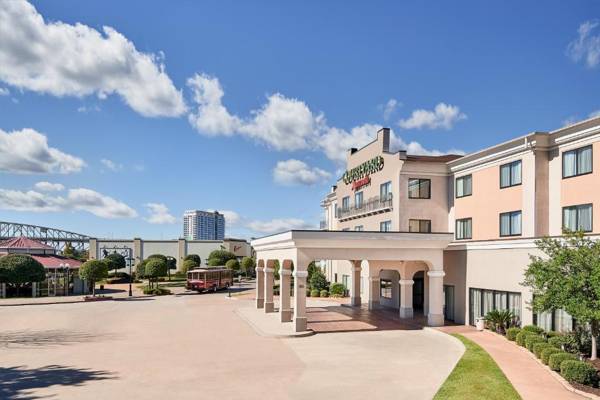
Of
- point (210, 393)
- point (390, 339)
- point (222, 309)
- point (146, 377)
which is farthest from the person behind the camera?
point (222, 309)

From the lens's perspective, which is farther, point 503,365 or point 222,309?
point 222,309

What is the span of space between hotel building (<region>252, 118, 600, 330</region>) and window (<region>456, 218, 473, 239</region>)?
7cm

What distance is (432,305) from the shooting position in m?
30.4

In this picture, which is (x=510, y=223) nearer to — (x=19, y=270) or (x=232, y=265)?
(x=19, y=270)

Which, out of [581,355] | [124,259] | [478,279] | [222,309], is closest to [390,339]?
[478,279]

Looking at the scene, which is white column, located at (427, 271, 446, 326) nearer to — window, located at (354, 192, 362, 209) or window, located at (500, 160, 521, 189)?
window, located at (500, 160, 521, 189)

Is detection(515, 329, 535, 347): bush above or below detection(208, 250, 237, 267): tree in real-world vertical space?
above

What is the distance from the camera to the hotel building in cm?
2612

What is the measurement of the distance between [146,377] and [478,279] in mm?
19848

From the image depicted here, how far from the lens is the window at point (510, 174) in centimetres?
2936

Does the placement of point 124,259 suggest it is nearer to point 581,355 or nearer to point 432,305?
point 432,305

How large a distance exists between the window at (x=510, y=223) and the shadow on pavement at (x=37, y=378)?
23130 mm

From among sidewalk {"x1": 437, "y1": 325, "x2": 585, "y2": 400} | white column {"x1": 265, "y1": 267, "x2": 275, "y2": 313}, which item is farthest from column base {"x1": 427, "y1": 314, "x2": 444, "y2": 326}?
white column {"x1": 265, "y1": 267, "x2": 275, "y2": 313}

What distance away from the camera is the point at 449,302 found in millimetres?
32656
